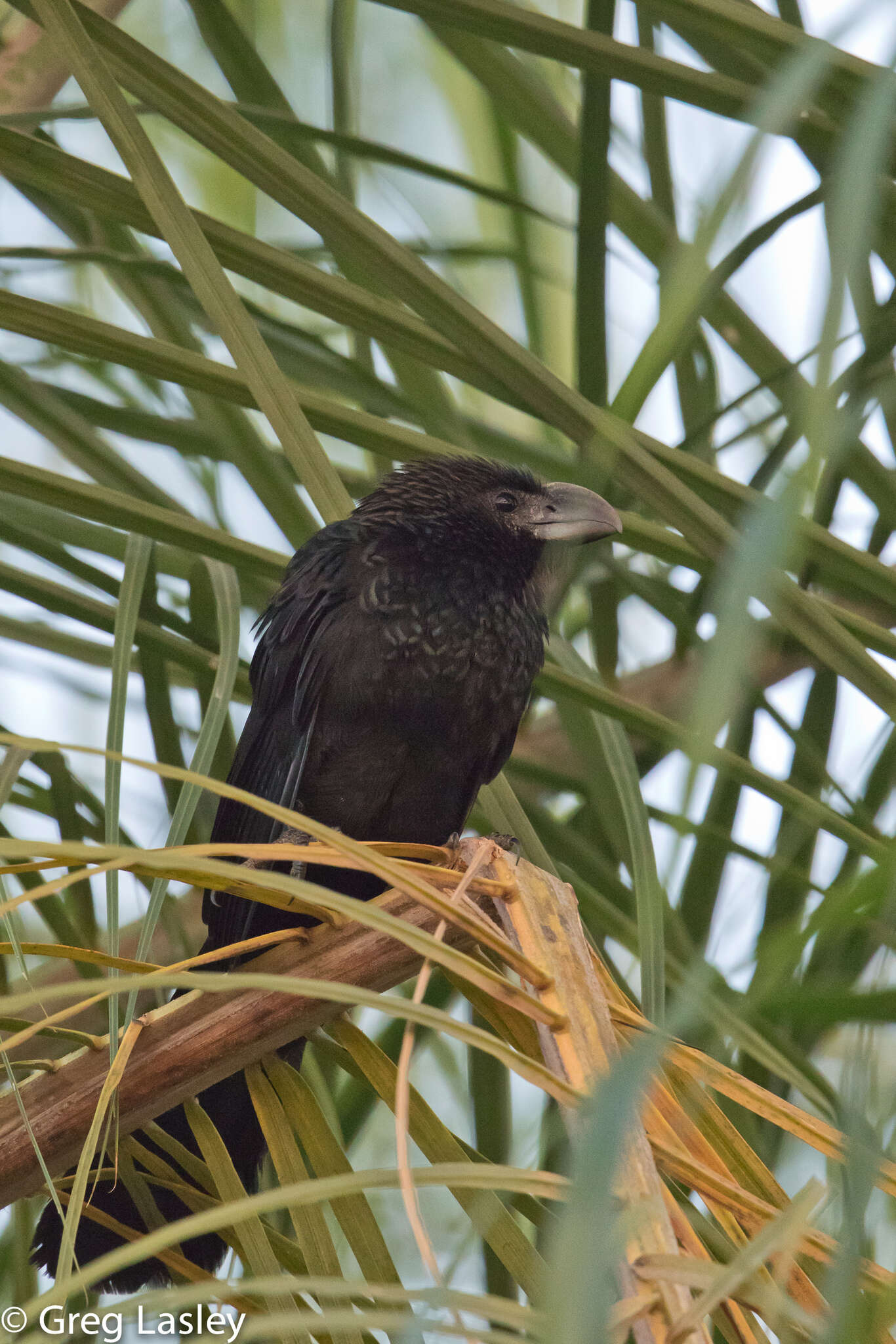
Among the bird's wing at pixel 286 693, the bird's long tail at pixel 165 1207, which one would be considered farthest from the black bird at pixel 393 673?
the bird's long tail at pixel 165 1207

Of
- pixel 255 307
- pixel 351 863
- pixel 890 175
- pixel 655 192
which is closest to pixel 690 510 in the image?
pixel 890 175

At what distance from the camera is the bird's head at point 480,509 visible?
1859 millimetres

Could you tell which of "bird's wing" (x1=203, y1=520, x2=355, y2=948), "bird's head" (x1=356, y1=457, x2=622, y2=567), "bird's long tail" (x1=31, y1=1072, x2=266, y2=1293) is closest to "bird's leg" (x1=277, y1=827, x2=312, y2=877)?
"bird's wing" (x1=203, y1=520, x2=355, y2=948)

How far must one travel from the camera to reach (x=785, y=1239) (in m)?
0.54

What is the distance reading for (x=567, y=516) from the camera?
189cm

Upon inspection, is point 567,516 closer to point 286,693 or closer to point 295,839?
point 286,693

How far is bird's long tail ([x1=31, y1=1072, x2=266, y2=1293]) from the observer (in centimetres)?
117

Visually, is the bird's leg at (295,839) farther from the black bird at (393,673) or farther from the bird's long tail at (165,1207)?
the bird's long tail at (165,1207)

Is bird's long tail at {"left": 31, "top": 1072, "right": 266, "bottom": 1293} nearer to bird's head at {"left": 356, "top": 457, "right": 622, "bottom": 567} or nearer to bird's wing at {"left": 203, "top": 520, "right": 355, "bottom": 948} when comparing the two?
bird's wing at {"left": 203, "top": 520, "right": 355, "bottom": 948}

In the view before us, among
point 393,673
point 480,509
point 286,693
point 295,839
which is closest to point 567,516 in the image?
point 480,509

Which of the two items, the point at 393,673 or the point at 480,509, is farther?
the point at 480,509

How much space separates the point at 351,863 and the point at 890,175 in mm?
982

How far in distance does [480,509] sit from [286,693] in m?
0.44

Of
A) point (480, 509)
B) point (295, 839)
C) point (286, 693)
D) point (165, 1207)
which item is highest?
point (480, 509)
